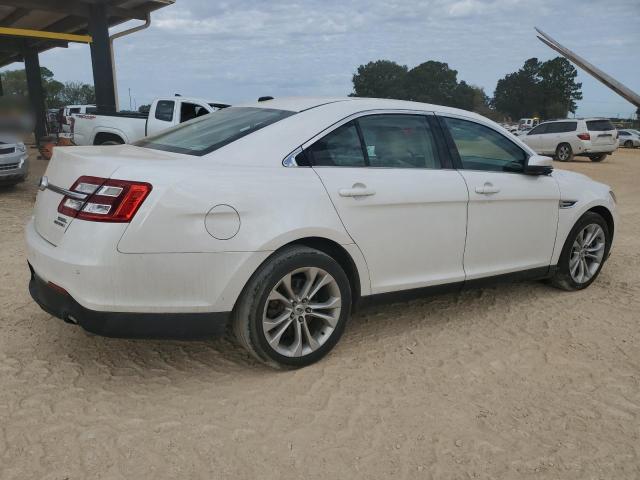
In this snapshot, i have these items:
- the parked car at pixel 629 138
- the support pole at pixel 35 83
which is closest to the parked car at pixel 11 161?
the support pole at pixel 35 83

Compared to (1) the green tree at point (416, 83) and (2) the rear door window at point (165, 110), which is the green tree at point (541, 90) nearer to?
(1) the green tree at point (416, 83)

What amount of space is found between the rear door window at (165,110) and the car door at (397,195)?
9.89 meters

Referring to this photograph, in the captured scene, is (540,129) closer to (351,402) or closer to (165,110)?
(165,110)

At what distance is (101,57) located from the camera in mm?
14039

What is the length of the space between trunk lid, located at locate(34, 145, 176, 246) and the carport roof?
11.7 metres

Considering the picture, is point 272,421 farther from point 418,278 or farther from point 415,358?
point 418,278

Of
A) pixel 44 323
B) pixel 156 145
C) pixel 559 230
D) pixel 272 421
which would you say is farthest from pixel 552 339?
pixel 44 323

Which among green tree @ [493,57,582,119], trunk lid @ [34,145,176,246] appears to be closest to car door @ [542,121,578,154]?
trunk lid @ [34,145,176,246]

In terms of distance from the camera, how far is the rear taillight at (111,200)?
8.61 feet

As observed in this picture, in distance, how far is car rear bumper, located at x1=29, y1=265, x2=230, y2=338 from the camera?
2686 mm

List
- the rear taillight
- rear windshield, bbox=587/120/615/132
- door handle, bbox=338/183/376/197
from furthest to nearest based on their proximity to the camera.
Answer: rear windshield, bbox=587/120/615/132
door handle, bbox=338/183/376/197
the rear taillight

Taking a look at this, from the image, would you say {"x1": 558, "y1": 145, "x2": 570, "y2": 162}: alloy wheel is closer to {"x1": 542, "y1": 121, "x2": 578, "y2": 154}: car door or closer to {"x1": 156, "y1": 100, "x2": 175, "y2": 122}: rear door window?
{"x1": 542, "y1": 121, "x2": 578, "y2": 154}: car door

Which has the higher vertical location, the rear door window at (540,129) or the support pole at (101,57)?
the support pole at (101,57)

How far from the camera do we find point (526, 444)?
2.59 metres
